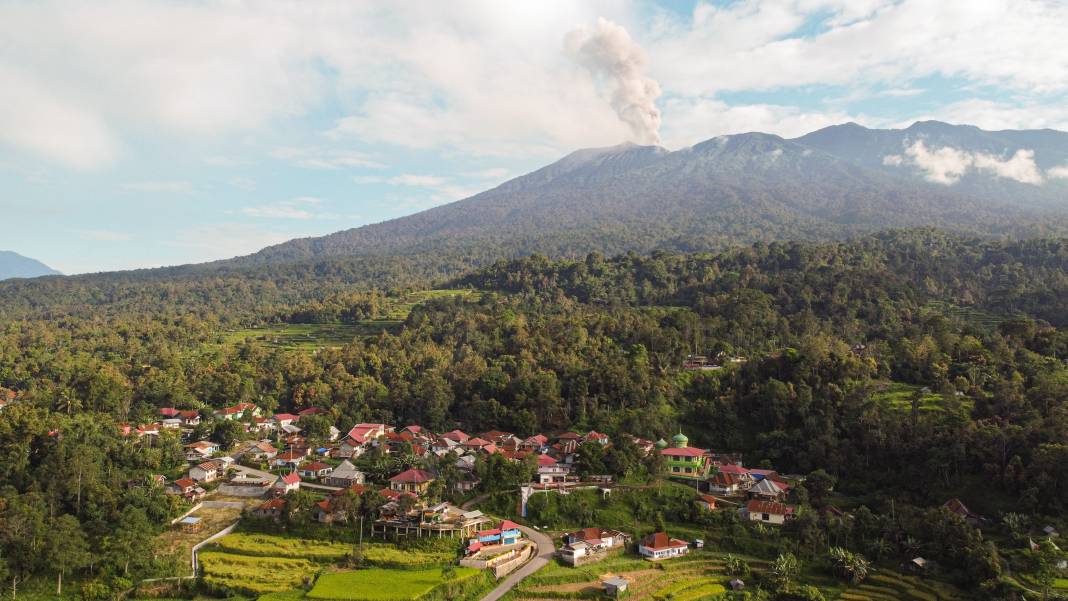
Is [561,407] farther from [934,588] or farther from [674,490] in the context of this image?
[934,588]

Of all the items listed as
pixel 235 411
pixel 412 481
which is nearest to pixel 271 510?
pixel 412 481

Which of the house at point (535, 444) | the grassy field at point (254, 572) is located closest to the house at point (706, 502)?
the house at point (535, 444)

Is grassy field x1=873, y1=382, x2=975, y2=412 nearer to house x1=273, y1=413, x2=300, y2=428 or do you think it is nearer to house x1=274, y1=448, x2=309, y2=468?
house x1=274, y1=448, x2=309, y2=468

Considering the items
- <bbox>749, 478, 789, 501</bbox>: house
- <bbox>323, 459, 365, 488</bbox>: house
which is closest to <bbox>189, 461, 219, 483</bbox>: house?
<bbox>323, 459, 365, 488</bbox>: house

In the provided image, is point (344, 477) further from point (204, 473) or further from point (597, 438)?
point (597, 438)

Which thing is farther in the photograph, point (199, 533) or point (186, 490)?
point (186, 490)

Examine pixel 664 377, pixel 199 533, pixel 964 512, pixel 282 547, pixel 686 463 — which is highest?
pixel 664 377

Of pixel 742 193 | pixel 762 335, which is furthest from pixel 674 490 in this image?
pixel 742 193

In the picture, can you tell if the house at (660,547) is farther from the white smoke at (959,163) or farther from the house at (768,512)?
the white smoke at (959,163)
